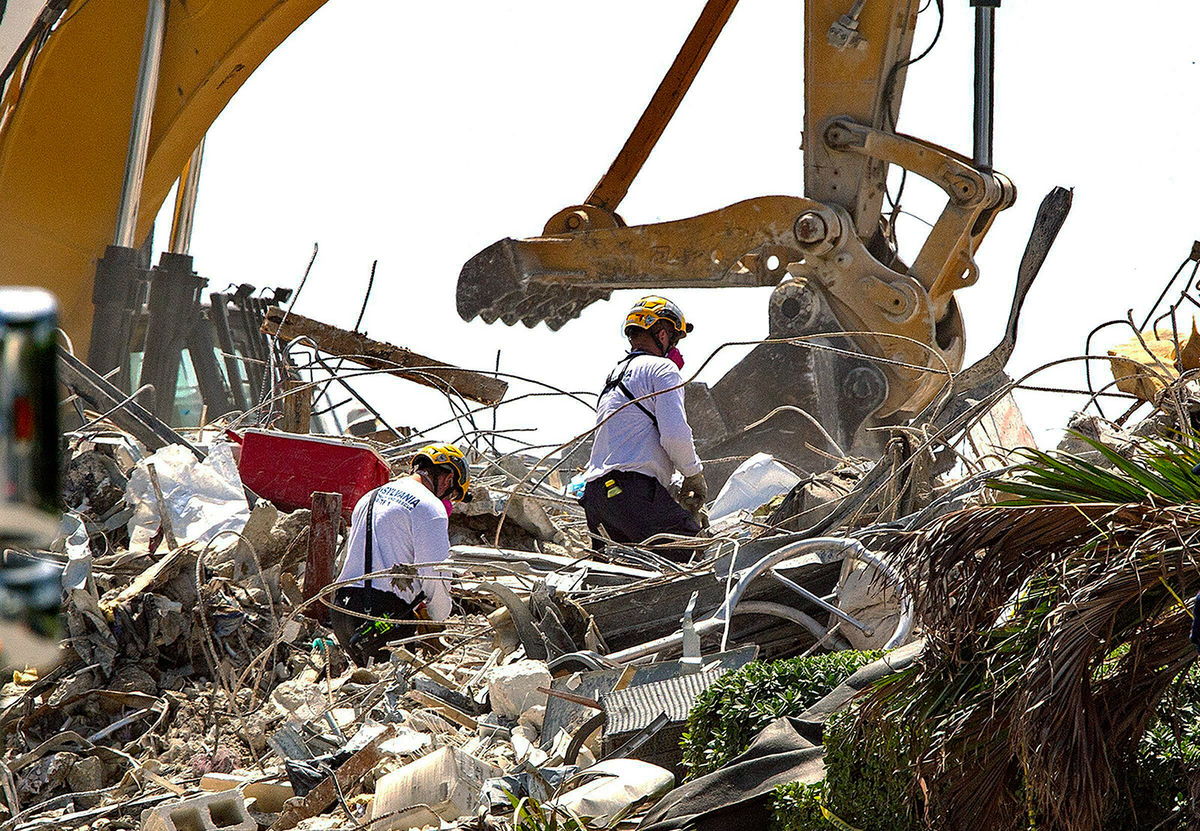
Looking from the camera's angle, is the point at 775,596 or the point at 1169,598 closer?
the point at 1169,598

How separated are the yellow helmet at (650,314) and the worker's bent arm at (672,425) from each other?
0.28m

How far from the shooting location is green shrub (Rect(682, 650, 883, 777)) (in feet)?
13.1

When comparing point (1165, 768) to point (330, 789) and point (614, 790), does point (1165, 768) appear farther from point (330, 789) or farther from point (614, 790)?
point (330, 789)

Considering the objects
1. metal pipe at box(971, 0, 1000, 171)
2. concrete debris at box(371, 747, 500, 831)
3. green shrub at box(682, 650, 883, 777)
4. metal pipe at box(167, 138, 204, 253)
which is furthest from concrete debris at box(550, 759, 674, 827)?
metal pipe at box(167, 138, 204, 253)

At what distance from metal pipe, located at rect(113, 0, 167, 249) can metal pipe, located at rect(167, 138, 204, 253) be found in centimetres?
209

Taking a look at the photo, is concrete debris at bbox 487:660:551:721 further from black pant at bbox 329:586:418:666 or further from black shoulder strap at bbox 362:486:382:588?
A: black shoulder strap at bbox 362:486:382:588

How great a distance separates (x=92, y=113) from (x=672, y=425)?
18.8ft

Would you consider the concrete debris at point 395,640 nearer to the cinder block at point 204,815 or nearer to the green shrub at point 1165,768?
the cinder block at point 204,815

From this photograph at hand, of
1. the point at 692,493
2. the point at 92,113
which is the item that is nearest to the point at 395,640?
the point at 692,493

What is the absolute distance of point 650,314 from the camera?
693cm

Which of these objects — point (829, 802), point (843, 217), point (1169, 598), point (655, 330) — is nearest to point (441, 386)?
point (655, 330)

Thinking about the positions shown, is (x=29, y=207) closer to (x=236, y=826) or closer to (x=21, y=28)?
(x=236, y=826)

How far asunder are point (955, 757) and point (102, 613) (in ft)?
14.0

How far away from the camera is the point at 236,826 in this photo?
14.2 ft
